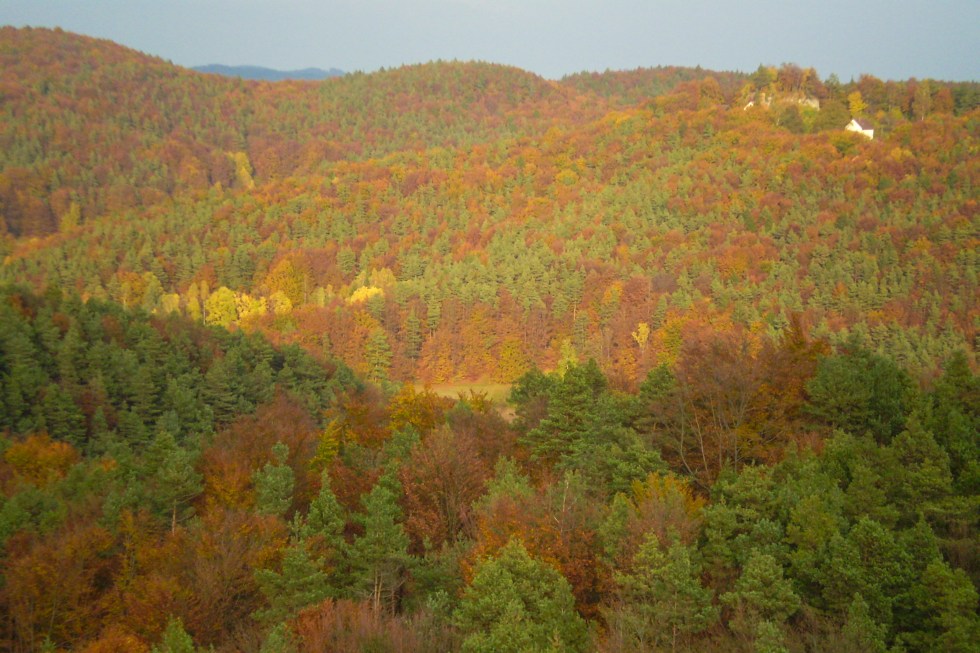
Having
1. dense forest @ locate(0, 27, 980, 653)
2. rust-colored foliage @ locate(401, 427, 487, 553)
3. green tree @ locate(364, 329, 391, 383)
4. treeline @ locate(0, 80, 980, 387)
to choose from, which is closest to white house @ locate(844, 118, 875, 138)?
dense forest @ locate(0, 27, 980, 653)

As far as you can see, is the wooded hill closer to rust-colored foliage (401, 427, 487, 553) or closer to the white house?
the white house

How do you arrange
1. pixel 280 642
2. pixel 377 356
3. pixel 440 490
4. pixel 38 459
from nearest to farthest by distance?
pixel 280 642 < pixel 440 490 < pixel 38 459 < pixel 377 356

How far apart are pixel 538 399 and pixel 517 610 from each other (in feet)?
81.4

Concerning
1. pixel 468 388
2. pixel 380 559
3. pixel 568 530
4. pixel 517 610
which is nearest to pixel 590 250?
pixel 468 388

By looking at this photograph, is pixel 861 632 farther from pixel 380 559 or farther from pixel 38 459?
pixel 38 459

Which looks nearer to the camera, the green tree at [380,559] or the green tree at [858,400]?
the green tree at [380,559]

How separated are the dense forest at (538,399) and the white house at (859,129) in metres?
2.09

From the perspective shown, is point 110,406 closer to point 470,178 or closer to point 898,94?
point 470,178

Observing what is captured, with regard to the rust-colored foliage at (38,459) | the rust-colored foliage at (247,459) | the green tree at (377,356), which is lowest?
the green tree at (377,356)

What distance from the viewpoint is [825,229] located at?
8425 cm

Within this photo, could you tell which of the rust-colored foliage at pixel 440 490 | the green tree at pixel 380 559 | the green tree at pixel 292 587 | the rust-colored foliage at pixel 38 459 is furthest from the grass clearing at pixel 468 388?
the green tree at pixel 292 587

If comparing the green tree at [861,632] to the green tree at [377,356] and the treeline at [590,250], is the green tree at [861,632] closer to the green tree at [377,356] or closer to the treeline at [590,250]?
the treeline at [590,250]

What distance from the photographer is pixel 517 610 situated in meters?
14.4

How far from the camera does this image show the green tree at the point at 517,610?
45.3 feet
